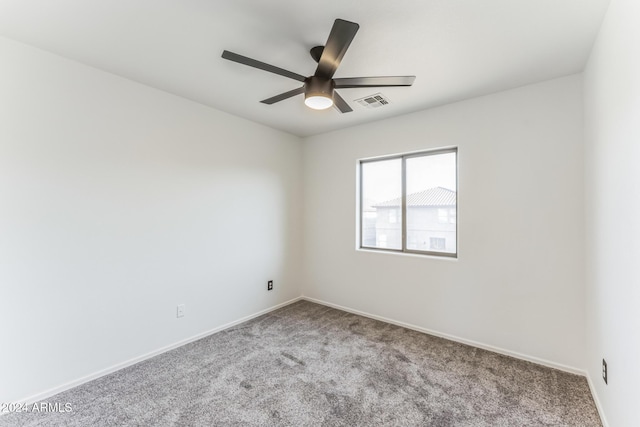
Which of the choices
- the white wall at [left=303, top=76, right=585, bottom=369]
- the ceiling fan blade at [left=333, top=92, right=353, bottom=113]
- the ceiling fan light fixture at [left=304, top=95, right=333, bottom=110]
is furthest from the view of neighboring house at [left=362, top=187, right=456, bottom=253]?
the ceiling fan light fixture at [left=304, top=95, right=333, bottom=110]

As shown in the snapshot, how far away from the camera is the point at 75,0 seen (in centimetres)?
149

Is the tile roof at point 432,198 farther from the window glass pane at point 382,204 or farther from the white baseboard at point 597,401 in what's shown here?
Result: the white baseboard at point 597,401

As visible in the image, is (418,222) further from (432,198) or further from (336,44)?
(336,44)

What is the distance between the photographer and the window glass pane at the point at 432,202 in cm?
290

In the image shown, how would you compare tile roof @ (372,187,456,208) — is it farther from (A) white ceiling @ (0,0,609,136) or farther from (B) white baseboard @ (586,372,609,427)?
(B) white baseboard @ (586,372,609,427)

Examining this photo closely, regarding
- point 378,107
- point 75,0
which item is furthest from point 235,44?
point 378,107

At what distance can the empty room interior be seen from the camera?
5.27 feet

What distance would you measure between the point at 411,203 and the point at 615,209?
1.80m

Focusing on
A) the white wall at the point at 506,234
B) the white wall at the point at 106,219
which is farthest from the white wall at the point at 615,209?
the white wall at the point at 106,219

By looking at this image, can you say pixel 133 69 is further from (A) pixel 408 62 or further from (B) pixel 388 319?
(B) pixel 388 319

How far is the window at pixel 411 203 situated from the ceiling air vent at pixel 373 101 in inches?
28.6

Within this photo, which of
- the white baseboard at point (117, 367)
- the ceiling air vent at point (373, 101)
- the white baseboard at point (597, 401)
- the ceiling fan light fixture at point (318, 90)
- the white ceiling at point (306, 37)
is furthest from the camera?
the ceiling air vent at point (373, 101)

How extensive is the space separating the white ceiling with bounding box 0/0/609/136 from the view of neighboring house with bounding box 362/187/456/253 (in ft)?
3.65

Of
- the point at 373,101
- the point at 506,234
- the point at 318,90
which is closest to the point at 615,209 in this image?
the point at 506,234
